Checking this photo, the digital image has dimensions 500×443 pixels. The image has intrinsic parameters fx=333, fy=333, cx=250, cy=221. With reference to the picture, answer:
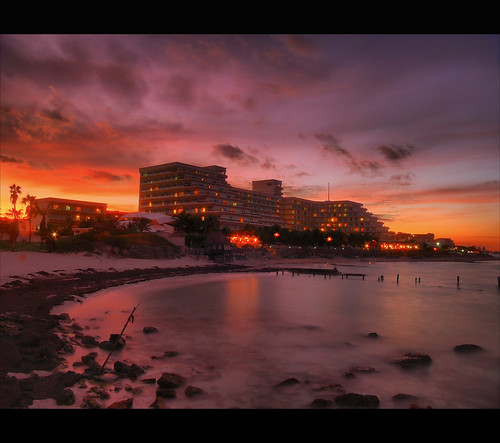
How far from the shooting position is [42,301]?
18078mm

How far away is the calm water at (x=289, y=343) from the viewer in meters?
10.2

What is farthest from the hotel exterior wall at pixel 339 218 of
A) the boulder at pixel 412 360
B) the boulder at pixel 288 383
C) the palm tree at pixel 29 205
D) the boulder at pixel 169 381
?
the boulder at pixel 169 381

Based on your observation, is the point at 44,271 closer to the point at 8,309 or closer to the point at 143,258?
the point at 8,309

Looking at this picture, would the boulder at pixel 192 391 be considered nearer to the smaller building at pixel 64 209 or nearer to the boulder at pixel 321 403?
the boulder at pixel 321 403

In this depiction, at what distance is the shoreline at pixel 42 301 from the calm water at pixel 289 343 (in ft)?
2.44

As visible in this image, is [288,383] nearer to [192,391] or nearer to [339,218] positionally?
[192,391]

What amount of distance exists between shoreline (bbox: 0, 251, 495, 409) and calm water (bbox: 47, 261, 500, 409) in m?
0.74

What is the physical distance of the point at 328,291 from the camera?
36250 mm

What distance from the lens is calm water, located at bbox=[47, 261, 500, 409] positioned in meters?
10.2

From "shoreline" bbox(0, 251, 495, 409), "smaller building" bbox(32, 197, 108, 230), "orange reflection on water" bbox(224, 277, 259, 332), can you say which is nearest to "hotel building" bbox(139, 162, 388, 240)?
"smaller building" bbox(32, 197, 108, 230)

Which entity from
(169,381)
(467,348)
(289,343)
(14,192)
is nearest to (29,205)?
(14,192)

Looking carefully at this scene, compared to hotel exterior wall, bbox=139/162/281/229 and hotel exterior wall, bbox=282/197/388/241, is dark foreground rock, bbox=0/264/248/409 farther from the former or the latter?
hotel exterior wall, bbox=282/197/388/241
